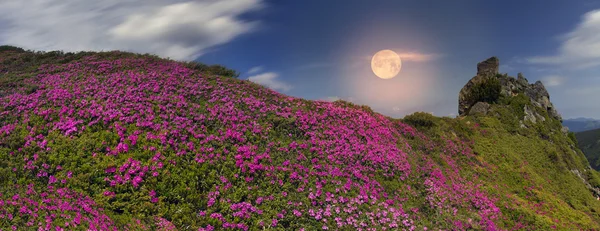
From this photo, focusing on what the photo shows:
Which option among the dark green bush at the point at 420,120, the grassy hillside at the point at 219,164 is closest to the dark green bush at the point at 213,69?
the grassy hillside at the point at 219,164

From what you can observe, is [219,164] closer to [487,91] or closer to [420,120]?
[420,120]

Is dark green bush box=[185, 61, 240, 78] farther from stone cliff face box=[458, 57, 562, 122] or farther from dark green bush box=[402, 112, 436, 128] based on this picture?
stone cliff face box=[458, 57, 562, 122]

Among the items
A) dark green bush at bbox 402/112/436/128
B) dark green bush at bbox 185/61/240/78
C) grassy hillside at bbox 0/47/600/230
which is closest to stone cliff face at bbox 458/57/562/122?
dark green bush at bbox 402/112/436/128

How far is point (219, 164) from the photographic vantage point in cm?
1399

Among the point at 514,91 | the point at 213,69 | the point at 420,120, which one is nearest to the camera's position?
the point at 213,69

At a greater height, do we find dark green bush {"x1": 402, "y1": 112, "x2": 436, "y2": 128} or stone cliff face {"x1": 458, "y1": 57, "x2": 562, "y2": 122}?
stone cliff face {"x1": 458, "y1": 57, "x2": 562, "y2": 122}

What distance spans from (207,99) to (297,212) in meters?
9.31

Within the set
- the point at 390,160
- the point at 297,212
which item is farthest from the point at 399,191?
the point at 297,212

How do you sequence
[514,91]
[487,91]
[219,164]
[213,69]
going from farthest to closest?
[514,91], [487,91], [213,69], [219,164]

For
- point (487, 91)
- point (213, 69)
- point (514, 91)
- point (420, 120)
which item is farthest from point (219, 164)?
point (514, 91)

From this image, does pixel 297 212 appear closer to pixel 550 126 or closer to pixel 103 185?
pixel 103 185

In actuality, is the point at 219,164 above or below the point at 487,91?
below

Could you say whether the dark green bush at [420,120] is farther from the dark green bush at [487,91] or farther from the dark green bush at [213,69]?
the dark green bush at [213,69]

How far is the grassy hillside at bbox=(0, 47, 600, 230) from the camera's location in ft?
39.7
